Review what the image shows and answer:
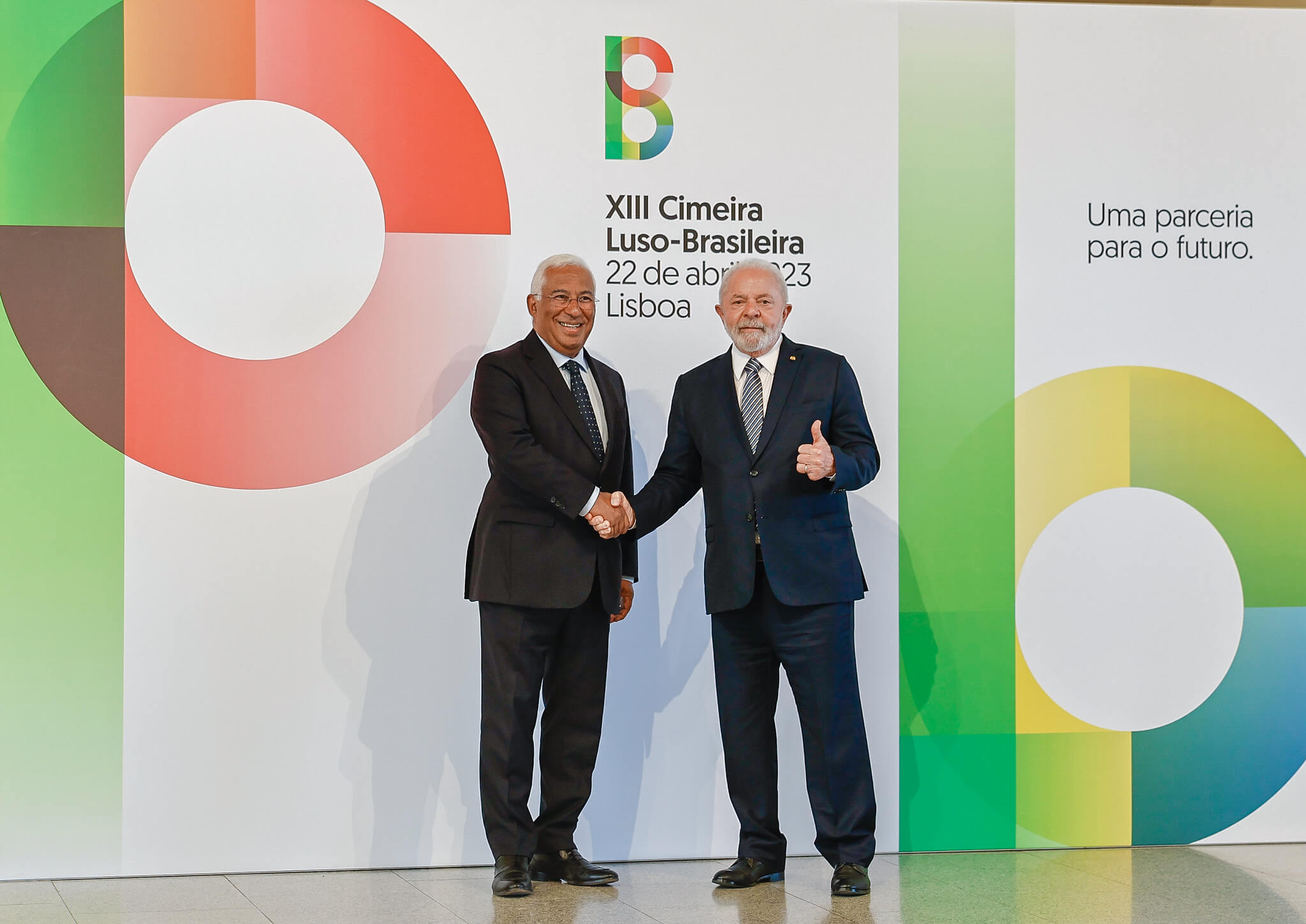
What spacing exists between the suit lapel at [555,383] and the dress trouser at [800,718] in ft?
2.38

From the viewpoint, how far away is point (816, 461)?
374 centimetres

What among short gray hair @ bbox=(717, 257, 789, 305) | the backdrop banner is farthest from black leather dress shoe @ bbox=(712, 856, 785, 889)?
short gray hair @ bbox=(717, 257, 789, 305)

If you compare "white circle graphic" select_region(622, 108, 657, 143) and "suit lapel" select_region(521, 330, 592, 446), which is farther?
"white circle graphic" select_region(622, 108, 657, 143)

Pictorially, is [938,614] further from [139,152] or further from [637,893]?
[139,152]

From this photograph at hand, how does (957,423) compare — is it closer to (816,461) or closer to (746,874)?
(816,461)

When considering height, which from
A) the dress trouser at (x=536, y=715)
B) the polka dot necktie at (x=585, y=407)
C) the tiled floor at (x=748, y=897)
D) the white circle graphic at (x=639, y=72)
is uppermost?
the white circle graphic at (x=639, y=72)

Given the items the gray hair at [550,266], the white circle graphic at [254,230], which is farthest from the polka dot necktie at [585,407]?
the white circle graphic at [254,230]

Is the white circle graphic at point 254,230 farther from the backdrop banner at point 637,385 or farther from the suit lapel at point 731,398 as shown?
the suit lapel at point 731,398

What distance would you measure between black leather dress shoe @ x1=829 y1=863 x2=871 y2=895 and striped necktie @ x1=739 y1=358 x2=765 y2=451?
133 cm

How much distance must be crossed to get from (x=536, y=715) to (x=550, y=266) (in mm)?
1439

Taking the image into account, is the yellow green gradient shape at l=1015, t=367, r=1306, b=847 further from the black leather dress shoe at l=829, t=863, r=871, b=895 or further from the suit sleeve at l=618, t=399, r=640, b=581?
the suit sleeve at l=618, t=399, r=640, b=581

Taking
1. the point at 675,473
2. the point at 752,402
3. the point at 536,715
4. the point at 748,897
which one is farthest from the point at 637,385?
the point at 748,897

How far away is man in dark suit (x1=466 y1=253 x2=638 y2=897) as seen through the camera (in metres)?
3.95

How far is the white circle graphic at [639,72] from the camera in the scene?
4594mm
